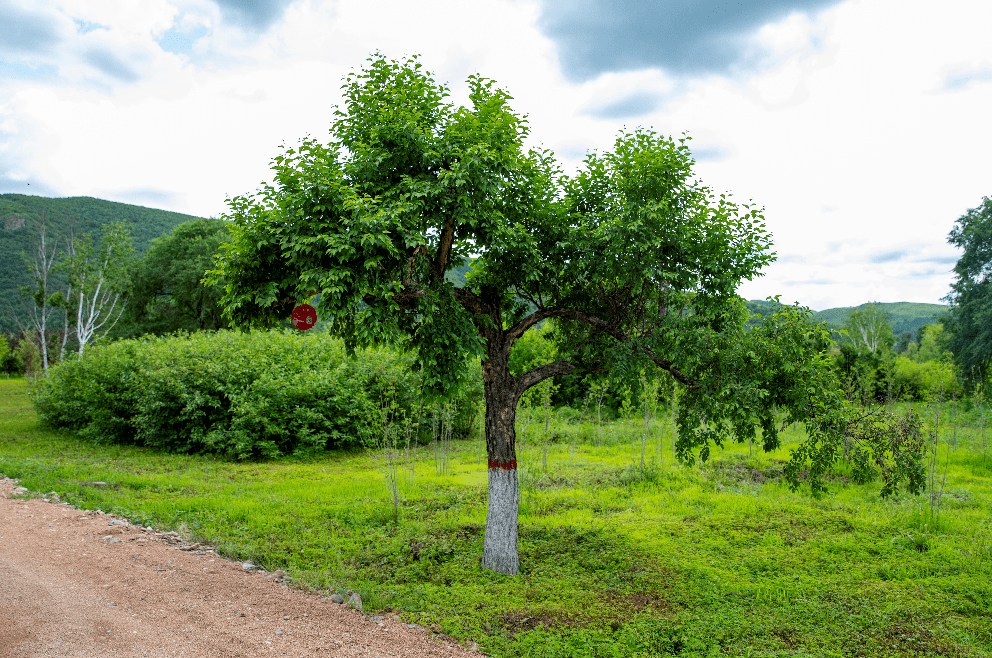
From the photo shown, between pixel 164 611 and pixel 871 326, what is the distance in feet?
180

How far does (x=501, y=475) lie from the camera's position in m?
7.57

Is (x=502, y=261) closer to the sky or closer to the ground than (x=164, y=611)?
closer to the sky

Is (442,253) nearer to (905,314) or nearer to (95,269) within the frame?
(95,269)

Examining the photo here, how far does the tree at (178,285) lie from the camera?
3381cm

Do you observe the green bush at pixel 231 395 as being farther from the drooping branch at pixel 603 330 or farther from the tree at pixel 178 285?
the tree at pixel 178 285

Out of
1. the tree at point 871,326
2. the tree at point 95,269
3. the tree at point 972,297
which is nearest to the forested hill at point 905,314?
the tree at point 871,326

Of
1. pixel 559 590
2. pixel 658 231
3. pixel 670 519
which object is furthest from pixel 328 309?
pixel 670 519

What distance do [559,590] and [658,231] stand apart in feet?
14.1

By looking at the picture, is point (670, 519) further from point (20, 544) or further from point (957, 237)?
point (957, 237)

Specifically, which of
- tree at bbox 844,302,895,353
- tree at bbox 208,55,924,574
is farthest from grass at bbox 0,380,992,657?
tree at bbox 844,302,895,353

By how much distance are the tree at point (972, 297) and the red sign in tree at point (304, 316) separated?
3246 centimetres

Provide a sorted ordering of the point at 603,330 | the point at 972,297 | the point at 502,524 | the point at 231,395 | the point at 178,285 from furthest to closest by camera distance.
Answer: the point at 178,285, the point at 972,297, the point at 231,395, the point at 603,330, the point at 502,524

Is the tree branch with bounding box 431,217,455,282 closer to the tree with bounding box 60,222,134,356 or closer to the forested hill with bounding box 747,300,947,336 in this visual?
the tree with bounding box 60,222,134,356

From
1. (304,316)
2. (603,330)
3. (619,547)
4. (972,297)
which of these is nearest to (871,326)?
(972,297)
